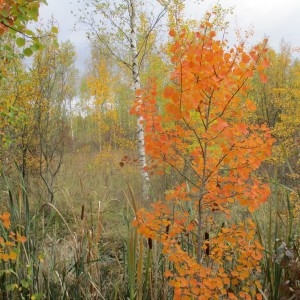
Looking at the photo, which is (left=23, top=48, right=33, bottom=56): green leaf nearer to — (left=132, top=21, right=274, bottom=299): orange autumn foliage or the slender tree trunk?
(left=132, top=21, right=274, bottom=299): orange autumn foliage

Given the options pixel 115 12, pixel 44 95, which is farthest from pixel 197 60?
pixel 115 12

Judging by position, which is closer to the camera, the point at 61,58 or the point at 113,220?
the point at 113,220

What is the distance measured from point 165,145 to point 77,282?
1.08m

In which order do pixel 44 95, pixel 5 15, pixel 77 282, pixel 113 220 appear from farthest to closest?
pixel 44 95, pixel 113 220, pixel 77 282, pixel 5 15

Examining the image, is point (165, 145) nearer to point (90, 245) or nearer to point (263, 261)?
point (90, 245)

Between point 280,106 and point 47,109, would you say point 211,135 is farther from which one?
point 280,106

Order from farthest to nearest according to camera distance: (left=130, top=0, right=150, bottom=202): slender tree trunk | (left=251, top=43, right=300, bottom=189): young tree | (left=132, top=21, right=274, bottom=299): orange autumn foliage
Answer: (left=251, top=43, right=300, bottom=189): young tree
(left=130, top=0, right=150, bottom=202): slender tree trunk
(left=132, top=21, right=274, bottom=299): orange autumn foliage

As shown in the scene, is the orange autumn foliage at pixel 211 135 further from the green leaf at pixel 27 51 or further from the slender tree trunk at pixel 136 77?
the slender tree trunk at pixel 136 77

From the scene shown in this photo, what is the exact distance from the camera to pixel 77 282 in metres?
2.48

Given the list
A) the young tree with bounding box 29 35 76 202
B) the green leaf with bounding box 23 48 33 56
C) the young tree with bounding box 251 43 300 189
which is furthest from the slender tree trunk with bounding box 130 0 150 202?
the green leaf with bounding box 23 48 33 56

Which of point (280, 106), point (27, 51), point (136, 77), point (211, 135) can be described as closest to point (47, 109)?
point (136, 77)

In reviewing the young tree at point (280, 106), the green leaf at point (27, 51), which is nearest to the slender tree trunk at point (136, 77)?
the young tree at point (280, 106)

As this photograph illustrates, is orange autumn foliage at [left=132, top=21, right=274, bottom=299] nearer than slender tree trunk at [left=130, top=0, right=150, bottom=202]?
Yes

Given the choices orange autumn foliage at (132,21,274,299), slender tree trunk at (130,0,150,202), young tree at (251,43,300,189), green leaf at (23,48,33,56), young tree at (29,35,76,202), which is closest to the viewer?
orange autumn foliage at (132,21,274,299)
